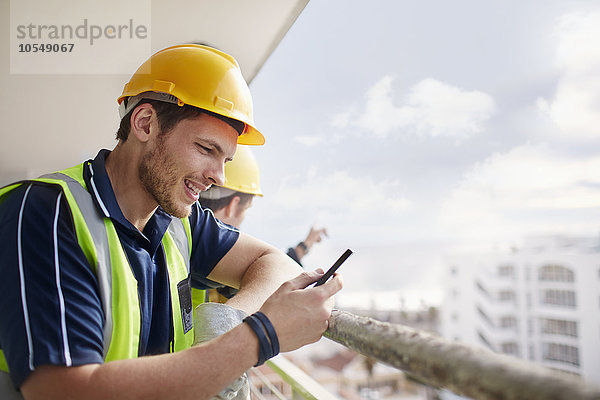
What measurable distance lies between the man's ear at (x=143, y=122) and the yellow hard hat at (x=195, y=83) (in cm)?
3

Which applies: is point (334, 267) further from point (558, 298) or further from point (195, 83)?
point (558, 298)

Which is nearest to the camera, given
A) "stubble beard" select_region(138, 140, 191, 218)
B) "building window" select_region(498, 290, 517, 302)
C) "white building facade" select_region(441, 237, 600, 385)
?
"stubble beard" select_region(138, 140, 191, 218)

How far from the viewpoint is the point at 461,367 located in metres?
0.45

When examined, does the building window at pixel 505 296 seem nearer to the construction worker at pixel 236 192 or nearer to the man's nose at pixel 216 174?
the construction worker at pixel 236 192

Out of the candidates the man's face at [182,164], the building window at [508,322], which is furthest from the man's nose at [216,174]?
the building window at [508,322]

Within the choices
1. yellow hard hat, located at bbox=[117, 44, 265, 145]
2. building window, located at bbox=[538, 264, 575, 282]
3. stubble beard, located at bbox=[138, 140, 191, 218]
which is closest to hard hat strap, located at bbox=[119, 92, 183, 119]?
yellow hard hat, located at bbox=[117, 44, 265, 145]

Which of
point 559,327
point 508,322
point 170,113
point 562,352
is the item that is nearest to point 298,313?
point 170,113

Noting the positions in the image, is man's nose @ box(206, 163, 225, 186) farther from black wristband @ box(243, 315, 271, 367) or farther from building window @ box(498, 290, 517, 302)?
building window @ box(498, 290, 517, 302)

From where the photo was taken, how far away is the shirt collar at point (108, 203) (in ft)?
2.94

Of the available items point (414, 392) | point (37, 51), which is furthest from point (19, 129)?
point (414, 392)

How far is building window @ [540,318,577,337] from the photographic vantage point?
1377 inches

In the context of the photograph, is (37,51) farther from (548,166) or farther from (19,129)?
(548,166)

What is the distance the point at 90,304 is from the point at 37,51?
2670 mm

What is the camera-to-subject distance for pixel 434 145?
28.2m
